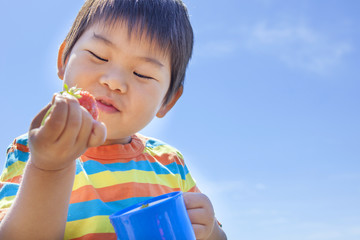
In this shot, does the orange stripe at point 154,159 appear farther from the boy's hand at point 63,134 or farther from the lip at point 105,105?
the boy's hand at point 63,134

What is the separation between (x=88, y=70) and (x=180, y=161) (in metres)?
0.90

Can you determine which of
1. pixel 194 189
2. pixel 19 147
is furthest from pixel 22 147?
pixel 194 189

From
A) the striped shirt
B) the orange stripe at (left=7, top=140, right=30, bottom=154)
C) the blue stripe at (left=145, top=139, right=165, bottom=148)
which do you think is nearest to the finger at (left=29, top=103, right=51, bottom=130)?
the striped shirt

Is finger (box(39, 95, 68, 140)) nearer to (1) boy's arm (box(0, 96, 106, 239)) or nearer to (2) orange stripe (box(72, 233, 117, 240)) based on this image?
(1) boy's arm (box(0, 96, 106, 239))

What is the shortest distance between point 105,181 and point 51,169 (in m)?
0.76

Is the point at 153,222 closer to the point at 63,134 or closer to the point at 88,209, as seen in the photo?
the point at 63,134

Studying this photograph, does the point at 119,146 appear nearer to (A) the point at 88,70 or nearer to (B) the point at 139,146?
(B) the point at 139,146

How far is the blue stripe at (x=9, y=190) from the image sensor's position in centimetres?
192

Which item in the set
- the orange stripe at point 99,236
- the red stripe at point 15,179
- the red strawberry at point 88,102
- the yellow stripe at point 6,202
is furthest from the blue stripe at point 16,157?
the red strawberry at point 88,102

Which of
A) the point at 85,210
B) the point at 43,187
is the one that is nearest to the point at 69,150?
the point at 43,187

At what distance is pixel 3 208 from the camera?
73.5 inches

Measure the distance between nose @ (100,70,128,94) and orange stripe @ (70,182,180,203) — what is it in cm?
52

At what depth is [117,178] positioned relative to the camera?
2.17 metres

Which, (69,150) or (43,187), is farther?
(43,187)
